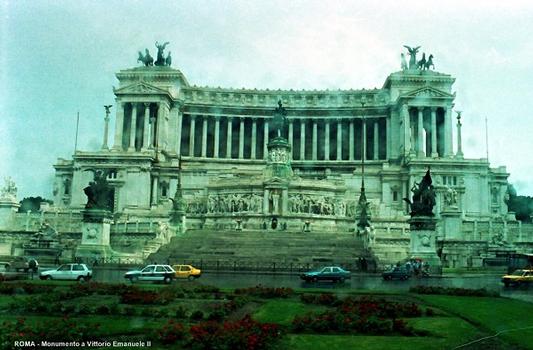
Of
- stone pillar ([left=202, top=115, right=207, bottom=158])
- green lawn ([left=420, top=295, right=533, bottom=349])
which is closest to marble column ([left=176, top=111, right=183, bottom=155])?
stone pillar ([left=202, top=115, right=207, bottom=158])

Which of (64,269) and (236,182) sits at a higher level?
(236,182)

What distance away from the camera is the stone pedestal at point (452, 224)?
6253cm

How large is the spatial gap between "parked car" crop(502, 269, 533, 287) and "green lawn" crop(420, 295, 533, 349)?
10660 mm

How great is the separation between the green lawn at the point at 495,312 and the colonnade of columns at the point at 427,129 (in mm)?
72837

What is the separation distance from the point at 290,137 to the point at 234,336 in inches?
3750

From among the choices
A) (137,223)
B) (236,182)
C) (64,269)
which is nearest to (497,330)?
(64,269)

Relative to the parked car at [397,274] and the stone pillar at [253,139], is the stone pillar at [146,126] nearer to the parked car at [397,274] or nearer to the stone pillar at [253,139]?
the stone pillar at [253,139]

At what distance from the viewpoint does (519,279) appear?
36.4m

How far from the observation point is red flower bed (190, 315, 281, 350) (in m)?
13.7

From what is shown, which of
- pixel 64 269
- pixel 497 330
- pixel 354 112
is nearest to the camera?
pixel 497 330

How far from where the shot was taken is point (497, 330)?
17.5 meters

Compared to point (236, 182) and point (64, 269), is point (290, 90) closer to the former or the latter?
point (236, 182)

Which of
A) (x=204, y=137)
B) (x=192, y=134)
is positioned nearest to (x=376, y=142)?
(x=204, y=137)

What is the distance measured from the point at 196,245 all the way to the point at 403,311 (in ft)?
119
